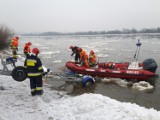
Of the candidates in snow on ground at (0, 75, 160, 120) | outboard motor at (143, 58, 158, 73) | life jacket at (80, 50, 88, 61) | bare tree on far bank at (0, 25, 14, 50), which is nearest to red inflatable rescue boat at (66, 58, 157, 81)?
outboard motor at (143, 58, 158, 73)

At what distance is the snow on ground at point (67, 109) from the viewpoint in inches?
207

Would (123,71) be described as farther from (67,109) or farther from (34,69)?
(67,109)

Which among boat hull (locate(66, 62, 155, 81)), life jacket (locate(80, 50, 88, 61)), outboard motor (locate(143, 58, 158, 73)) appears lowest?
boat hull (locate(66, 62, 155, 81))

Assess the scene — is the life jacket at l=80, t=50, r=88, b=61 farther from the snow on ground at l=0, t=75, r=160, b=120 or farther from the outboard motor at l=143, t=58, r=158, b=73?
the snow on ground at l=0, t=75, r=160, b=120

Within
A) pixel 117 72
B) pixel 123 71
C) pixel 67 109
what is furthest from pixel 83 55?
pixel 67 109

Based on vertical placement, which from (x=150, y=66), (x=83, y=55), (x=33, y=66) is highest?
(x=33, y=66)

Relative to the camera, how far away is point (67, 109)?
594 cm

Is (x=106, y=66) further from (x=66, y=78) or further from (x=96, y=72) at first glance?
(x=66, y=78)

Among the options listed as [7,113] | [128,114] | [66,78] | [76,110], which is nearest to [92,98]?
[76,110]

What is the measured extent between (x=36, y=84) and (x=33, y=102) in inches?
33.7

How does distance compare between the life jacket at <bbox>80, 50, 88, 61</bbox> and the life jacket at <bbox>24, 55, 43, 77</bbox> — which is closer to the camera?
the life jacket at <bbox>24, 55, 43, 77</bbox>

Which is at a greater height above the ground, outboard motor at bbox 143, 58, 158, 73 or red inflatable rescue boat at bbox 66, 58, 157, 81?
outboard motor at bbox 143, 58, 158, 73

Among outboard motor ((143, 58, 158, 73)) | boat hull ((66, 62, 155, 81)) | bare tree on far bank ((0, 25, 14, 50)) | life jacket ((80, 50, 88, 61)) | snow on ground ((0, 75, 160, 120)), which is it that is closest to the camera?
snow on ground ((0, 75, 160, 120))

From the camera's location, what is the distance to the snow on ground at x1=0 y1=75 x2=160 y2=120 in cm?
→ 525
